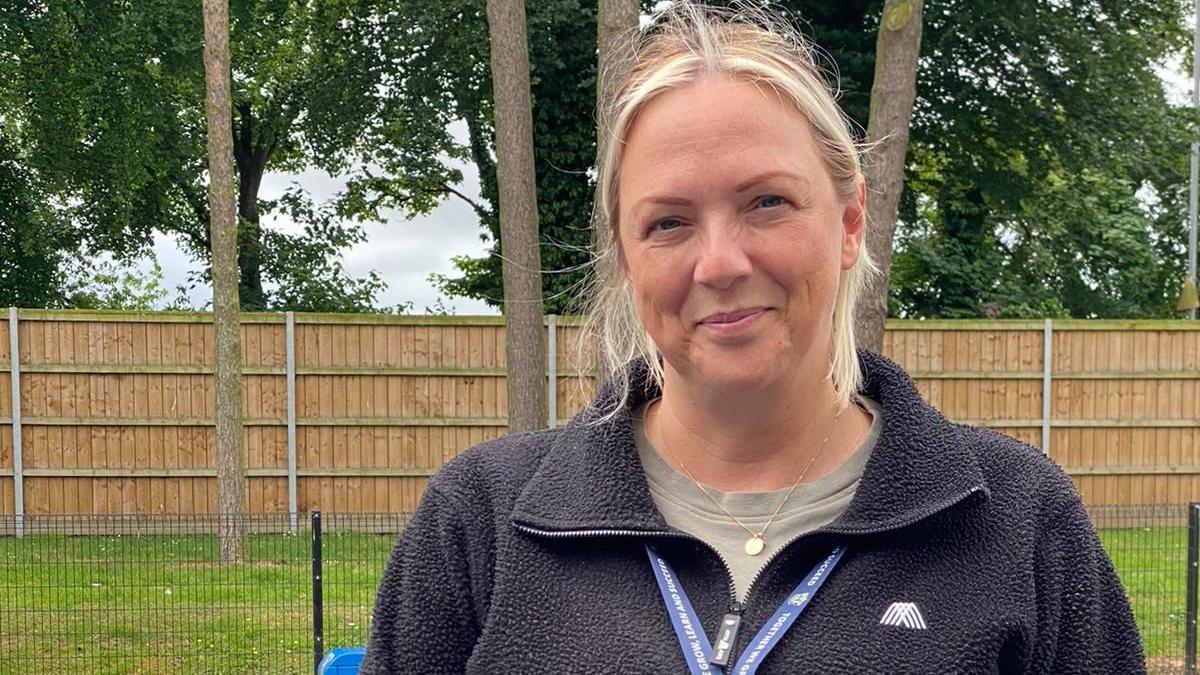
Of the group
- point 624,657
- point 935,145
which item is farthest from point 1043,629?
point 935,145

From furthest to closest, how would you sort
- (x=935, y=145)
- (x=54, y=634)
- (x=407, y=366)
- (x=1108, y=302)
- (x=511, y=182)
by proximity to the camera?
(x=1108, y=302)
(x=935, y=145)
(x=407, y=366)
(x=511, y=182)
(x=54, y=634)

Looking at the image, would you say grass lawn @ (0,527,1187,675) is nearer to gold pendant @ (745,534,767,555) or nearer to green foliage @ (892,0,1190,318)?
gold pendant @ (745,534,767,555)

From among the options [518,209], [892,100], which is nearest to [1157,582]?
[892,100]

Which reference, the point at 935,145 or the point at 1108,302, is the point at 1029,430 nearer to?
the point at 935,145

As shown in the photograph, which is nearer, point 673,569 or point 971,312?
point 673,569

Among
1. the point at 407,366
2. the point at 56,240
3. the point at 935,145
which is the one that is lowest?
the point at 407,366

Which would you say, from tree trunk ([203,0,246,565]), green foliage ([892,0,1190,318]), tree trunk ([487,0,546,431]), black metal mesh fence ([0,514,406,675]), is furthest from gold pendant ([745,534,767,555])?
green foliage ([892,0,1190,318])

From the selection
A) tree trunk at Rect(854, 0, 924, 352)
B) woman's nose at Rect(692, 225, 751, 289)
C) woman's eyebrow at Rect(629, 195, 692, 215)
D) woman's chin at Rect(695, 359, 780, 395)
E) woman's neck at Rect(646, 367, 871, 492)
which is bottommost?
woman's neck at Rect(646, 367, 871, 492)

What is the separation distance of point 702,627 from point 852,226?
1.70 feet

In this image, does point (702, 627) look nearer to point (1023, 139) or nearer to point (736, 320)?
point (736, 320)

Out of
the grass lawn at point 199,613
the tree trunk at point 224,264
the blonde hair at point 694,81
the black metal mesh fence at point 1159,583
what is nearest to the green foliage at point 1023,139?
the black metal mesh fence at point 1159,583

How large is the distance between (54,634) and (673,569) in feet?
23.3

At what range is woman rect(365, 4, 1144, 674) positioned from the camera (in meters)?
1.42

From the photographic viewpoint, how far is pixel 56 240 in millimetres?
19016
